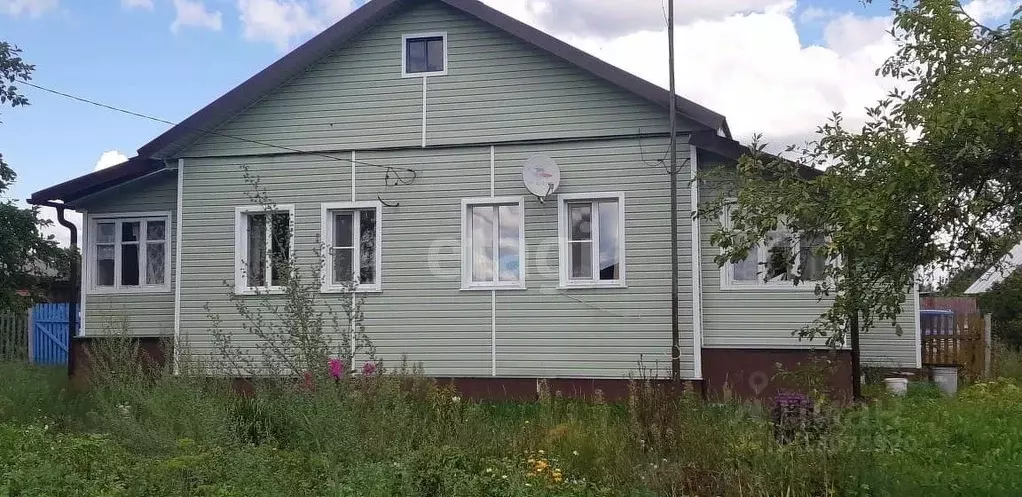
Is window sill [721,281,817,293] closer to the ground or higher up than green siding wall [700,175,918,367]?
higher up

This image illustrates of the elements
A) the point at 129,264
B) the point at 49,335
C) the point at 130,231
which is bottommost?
the point at 49,335

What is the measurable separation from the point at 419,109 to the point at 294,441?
629 cm

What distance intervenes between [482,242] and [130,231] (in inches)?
234

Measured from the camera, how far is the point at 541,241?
38.9 ft

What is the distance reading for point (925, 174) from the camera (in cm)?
521

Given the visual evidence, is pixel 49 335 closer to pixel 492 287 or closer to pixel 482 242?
pixel 482 242

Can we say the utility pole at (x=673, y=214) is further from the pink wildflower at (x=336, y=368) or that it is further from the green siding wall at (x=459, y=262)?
the pink wildflower at (x=336, y=368)

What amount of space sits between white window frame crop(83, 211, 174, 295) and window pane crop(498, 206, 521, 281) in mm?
5413

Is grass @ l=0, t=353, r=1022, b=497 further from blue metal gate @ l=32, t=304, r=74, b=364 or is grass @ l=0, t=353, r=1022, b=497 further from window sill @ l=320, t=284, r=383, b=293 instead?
blue metal gate @ l=32, t=304, r=74, b=364

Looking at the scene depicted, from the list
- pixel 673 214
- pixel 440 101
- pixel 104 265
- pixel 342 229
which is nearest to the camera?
pixel 673 214

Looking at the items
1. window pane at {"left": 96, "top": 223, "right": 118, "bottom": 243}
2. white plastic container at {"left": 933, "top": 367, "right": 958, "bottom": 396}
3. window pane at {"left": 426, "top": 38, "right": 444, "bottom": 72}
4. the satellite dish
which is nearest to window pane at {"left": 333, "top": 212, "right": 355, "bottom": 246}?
window pane at {"left": 426, "top": 38, "right": 444, "bottom": 72}

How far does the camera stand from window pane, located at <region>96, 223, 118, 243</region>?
1395cm

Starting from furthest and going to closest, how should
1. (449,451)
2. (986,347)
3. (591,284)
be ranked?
(986,347)
(591,284)
(449,451)

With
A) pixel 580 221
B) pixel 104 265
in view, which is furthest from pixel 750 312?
pixel 104 265
